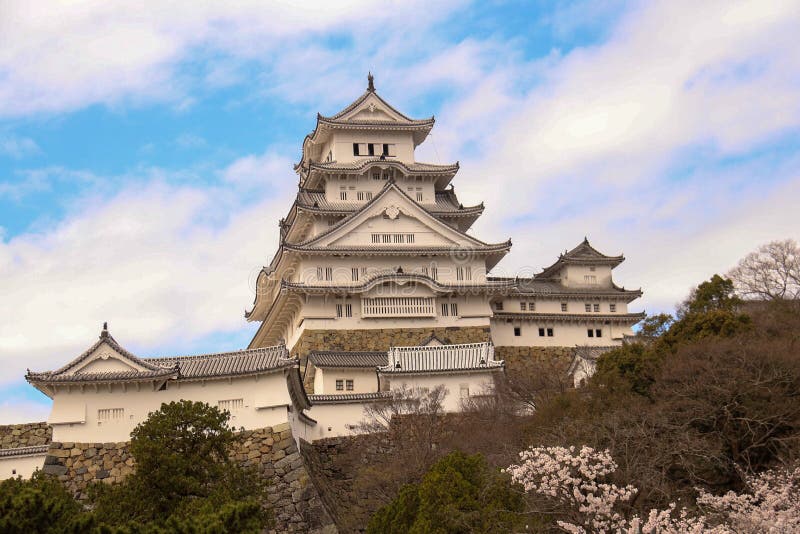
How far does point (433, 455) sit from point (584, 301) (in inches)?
759

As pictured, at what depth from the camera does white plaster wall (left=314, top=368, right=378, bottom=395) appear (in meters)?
35.4

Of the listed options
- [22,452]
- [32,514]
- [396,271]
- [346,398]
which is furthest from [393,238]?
[32,514]

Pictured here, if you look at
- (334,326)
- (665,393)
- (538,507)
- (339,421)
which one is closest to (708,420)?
(665,393)

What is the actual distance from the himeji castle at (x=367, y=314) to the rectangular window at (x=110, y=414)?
3 centimetres

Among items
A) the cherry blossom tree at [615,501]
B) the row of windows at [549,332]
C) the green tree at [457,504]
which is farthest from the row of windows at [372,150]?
the green tree at [457,504]

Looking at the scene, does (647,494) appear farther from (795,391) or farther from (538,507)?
(795,391)

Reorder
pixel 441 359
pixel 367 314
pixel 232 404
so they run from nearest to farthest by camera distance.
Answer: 1. pixel 232 404
2. pixel 441 359
3. pixel 367 314

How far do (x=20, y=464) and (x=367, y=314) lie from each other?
51.2 ft

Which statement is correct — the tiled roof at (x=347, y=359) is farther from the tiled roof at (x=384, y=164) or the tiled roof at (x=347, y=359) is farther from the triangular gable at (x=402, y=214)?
the tiled roof at (x=384, y=164)

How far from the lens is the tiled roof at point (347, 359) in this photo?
1395 inches

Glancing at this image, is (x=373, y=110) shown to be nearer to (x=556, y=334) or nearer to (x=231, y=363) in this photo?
(x=556, y=334)

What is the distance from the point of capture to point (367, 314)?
1578 inches

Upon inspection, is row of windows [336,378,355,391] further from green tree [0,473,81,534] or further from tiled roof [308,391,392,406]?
green tree [0,473,81,534]

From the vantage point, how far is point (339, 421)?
102ft
